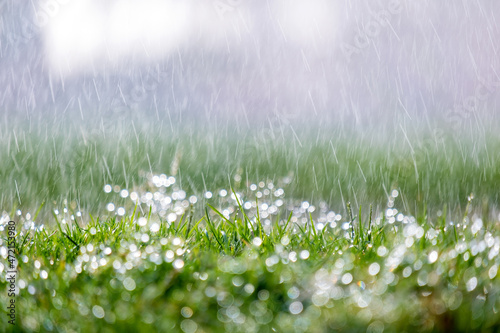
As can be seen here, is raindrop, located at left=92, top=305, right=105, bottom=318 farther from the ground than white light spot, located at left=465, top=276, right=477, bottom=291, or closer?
closer

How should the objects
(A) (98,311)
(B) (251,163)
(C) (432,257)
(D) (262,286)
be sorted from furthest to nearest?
1. (B) (251,163)
2. (C) (432,257)
3. (D) (262,286)
4. (A) (98,311)

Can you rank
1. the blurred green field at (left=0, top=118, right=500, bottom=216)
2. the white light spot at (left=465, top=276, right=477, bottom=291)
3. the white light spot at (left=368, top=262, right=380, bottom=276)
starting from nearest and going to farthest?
the white light spot at (left=465, top=276, right=477, bottom=291)
the white light spot at (left=368, top=262, right=380, bottom=276)
the blurred green field at (left=0, top=118, right=500, bottom=216)

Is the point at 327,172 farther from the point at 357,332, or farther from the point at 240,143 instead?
the point at 357,332

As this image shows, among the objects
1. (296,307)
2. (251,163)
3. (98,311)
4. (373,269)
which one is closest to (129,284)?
(98,311)

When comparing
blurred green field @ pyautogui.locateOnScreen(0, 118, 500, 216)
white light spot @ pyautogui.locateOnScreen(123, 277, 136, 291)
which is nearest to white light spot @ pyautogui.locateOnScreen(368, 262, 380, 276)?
white light spot @ pyautogui.locateOnScreen(123, 277, 136, 291)

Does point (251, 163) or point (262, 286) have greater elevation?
point (262, 286)

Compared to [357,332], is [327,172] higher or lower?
lower

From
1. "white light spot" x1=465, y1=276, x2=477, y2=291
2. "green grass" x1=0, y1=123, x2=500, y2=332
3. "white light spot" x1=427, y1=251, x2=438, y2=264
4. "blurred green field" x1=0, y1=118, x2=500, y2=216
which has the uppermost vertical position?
"white light spot" x1=465, y1=276, x2=477, y2=291

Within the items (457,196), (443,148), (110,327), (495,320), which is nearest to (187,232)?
(110,327)

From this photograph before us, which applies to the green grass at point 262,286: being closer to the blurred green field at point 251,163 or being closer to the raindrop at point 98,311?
the raindrop at point 98,311

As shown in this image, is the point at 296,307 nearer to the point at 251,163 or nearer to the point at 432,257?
the point at 432,257

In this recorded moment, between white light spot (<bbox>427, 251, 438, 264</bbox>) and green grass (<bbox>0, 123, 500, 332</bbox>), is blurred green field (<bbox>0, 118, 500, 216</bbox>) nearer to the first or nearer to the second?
green grass (<bbox>0, 123, 500, 332</bbox>)
